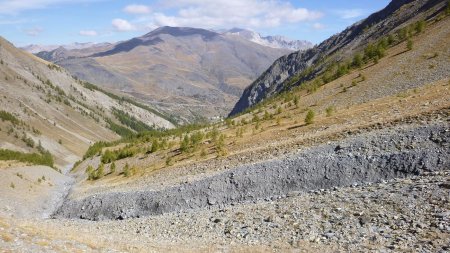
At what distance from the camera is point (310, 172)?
35.9 m

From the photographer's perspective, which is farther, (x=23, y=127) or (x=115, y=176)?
(x=23, y=127)

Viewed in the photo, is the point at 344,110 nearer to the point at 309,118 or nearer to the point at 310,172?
the point at 309,118

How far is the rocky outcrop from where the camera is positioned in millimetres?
31469

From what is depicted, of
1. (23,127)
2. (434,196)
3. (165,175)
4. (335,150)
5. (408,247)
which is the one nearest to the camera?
(408,247)

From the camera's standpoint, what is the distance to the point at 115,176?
6675 centimetres

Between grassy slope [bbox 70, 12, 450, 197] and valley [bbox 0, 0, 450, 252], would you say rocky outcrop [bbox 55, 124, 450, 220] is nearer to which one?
valley [bbox 0, 0, 450, 252]

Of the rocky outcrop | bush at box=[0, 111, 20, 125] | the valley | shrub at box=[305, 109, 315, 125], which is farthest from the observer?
bush at box=[0, 111, 20, 125]

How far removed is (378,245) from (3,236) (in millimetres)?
19892

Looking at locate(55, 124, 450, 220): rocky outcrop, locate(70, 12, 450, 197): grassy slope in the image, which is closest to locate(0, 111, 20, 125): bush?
locate(70, 12, 450, 197): grassy slope

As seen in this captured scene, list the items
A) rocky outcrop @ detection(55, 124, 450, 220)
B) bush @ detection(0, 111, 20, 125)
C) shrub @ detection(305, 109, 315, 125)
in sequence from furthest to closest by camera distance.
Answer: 1. bush @ detection(0, 111, 20, 125)
2. shrub @ detection(305, 109, 315, 125)
3. rocky outcrop @ detection(55, 124, 450, 220)

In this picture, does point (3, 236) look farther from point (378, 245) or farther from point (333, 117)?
point (333, 117)

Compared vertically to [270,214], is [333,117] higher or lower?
higher

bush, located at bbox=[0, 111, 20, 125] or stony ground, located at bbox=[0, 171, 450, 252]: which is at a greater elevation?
bush, located at bbox=[0, 111, 20, 125]

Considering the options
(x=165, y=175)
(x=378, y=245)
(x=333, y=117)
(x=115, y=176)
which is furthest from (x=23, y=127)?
(x=378, y=245)
